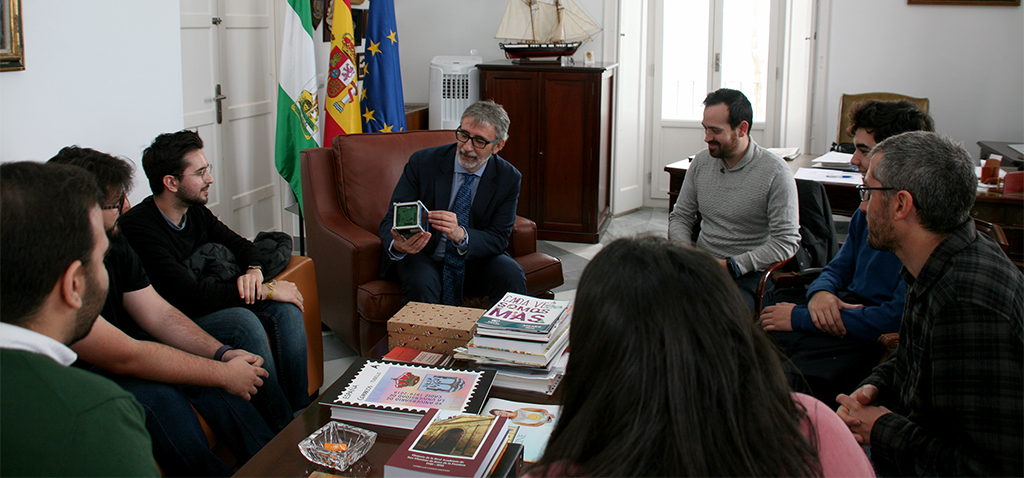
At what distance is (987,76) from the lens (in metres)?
5.30

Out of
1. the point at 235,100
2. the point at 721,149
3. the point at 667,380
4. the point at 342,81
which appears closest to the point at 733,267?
the point at 721,149

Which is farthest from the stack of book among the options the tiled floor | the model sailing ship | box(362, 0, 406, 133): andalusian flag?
the model sailing ship

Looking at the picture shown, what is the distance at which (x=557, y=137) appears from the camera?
193 inches

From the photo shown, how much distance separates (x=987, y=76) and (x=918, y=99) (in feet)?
1.91

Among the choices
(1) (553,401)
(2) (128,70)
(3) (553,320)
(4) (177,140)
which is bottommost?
(1) (553,401)

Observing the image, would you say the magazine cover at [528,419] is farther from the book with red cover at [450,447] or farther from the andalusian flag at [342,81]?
the andalusian flag at [342,81]

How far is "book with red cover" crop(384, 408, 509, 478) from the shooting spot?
131cm

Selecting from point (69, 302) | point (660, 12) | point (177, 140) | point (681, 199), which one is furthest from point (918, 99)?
point (69, 302)

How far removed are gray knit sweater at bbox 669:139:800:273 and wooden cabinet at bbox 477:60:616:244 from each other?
195 cm

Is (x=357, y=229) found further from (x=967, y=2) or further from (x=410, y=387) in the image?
(x=967, y=2)

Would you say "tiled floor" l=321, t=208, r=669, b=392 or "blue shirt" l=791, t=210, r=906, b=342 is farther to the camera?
"tiled floor" l=321, t=208, r=669, b=392

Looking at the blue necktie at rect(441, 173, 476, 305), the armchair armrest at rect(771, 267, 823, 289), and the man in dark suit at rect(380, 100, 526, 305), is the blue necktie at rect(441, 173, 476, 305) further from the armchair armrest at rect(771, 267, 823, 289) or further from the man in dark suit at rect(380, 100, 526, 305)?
the armchair armrest at rect(771, 267, 823, 289)

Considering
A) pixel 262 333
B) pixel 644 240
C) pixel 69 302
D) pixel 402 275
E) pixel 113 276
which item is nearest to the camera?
pixel 644 240

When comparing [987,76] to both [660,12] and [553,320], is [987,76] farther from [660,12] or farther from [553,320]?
[553,320]
